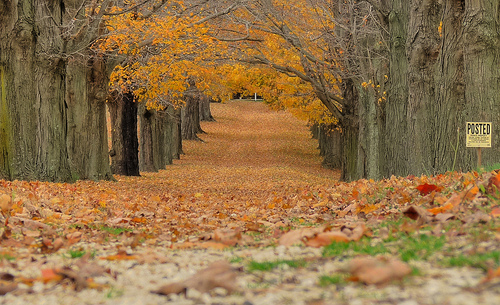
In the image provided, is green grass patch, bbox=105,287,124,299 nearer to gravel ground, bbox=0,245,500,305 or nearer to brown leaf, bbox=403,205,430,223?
gravel ground, bbox=0,245,500,305

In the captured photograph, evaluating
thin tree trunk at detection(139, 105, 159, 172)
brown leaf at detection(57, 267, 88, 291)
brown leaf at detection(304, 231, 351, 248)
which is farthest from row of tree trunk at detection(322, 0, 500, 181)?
thin tree trunk at detection(139, 105, 159, 172)

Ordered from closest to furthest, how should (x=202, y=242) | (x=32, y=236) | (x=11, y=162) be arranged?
1. (x=202, y=242)
2. (x=32, y=236)
3. (x=11, y=162)

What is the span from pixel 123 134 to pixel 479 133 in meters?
16.5

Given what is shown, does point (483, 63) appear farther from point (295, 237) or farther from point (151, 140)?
point (151, 140)

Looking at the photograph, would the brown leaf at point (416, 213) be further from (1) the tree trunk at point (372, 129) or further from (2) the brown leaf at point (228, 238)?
(1) the tree trunk at point (372, 129)

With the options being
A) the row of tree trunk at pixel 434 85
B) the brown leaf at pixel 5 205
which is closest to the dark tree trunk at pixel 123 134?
the row of tree trunk at pixel 434 85

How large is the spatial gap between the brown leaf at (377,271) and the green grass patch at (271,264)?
1.84ft

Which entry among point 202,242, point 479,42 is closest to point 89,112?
point 479,42

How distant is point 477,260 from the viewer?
3.08 metres

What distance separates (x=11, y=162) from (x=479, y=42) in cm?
997

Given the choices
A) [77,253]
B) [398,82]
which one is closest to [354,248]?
[77,253]

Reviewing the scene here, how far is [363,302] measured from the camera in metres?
2.62

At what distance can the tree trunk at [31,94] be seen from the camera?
12.8 meters

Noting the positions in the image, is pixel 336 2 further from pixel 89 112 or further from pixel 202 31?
pixel 89 112
